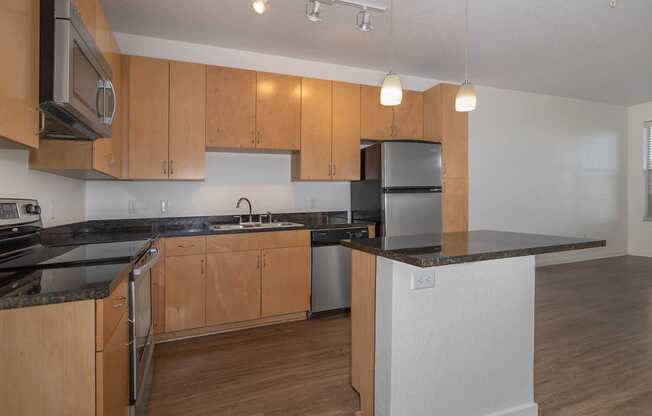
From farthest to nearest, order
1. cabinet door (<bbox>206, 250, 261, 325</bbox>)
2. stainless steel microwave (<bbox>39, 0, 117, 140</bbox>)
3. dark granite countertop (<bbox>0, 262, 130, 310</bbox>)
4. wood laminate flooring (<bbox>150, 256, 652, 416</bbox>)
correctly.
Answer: cabinet door (<bbox>206, 250, 261, 325</bbox>), wood laminate flooring (<bbox>150, 256, 652, 416</bbox>), stainless steel microwave (<bbox>39, 0, 117, 140</bbox>), dark granite countertop (<bbox>0, 262, 130, 310</bbox>)

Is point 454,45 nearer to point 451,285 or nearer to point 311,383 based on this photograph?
point 451,285

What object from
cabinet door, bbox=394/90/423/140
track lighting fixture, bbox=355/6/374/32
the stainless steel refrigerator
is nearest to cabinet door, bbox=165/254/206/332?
the stainless steel refrigerator

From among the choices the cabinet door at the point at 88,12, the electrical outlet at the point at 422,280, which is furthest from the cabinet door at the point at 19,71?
the electrical outlet at the point at 422,280

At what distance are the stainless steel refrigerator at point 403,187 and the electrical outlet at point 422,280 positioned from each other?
1981 millimetres

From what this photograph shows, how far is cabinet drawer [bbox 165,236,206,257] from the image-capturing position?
2842mm

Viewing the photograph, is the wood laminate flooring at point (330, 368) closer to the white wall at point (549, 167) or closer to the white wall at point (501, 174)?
the white wall at point (501, 174)

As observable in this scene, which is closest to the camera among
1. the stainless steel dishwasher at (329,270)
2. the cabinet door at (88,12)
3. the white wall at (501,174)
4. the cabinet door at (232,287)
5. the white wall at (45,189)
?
the cabinet door at (88,12)

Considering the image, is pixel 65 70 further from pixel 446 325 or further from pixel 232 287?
pixel 232 287

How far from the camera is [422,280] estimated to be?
62.8 inches

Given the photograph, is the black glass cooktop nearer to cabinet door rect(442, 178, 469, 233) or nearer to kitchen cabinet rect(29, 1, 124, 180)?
kitchen cabinet rect(29, 1, 124, 180)

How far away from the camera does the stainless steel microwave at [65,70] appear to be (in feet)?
4.42

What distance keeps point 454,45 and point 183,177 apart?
10.1ft

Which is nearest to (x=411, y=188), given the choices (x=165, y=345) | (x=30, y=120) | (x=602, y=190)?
(x=165, y=345)

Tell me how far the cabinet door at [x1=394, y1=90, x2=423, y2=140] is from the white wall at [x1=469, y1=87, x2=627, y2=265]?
4.26 feet
